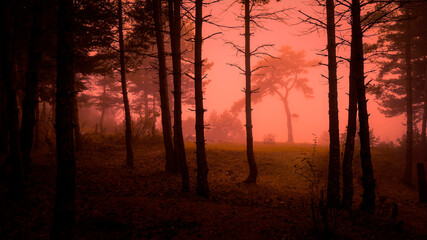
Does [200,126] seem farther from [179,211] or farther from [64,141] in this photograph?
[64,141]

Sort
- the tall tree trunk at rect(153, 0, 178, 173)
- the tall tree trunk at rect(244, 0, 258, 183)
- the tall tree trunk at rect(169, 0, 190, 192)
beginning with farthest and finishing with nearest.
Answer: the tall tree trunk at rect(244, 0, 258, 183) → the tall tree trunk at rect(153, 0, 178, 173) → the tall tree trunk at rect(169, 0, 190, 192)

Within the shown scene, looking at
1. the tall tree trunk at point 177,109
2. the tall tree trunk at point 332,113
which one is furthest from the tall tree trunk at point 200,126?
the tall tree trunk at point 332,113

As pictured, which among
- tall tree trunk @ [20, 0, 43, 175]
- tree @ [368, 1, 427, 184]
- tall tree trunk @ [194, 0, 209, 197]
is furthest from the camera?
tree @ [368, 1, 427, 184]

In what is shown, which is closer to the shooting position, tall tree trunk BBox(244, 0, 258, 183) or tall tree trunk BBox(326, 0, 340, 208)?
tall tree trunk BBox(326, 0, 340, 208)

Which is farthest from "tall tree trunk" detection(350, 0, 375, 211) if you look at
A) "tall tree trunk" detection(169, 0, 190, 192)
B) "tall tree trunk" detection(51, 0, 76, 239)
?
"tall tree trunk" detection(51, 0, 76, 239)

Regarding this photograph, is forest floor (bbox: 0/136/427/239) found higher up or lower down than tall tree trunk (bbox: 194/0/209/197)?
lower down

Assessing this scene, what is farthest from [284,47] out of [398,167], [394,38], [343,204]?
[343,204]

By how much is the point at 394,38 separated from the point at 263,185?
14.9 m

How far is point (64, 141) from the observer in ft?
12.7

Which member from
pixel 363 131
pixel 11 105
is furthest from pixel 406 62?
pixel 11 105

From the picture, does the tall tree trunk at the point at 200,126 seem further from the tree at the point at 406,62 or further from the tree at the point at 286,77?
the tree at the point at 286,77

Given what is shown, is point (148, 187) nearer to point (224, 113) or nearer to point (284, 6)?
point (284, 6)

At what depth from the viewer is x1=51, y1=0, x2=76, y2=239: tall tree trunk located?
3.79m

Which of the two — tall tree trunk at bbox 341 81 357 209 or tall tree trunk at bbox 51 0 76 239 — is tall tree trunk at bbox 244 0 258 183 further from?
tall tree trunk at bbox 51 0 76 239
